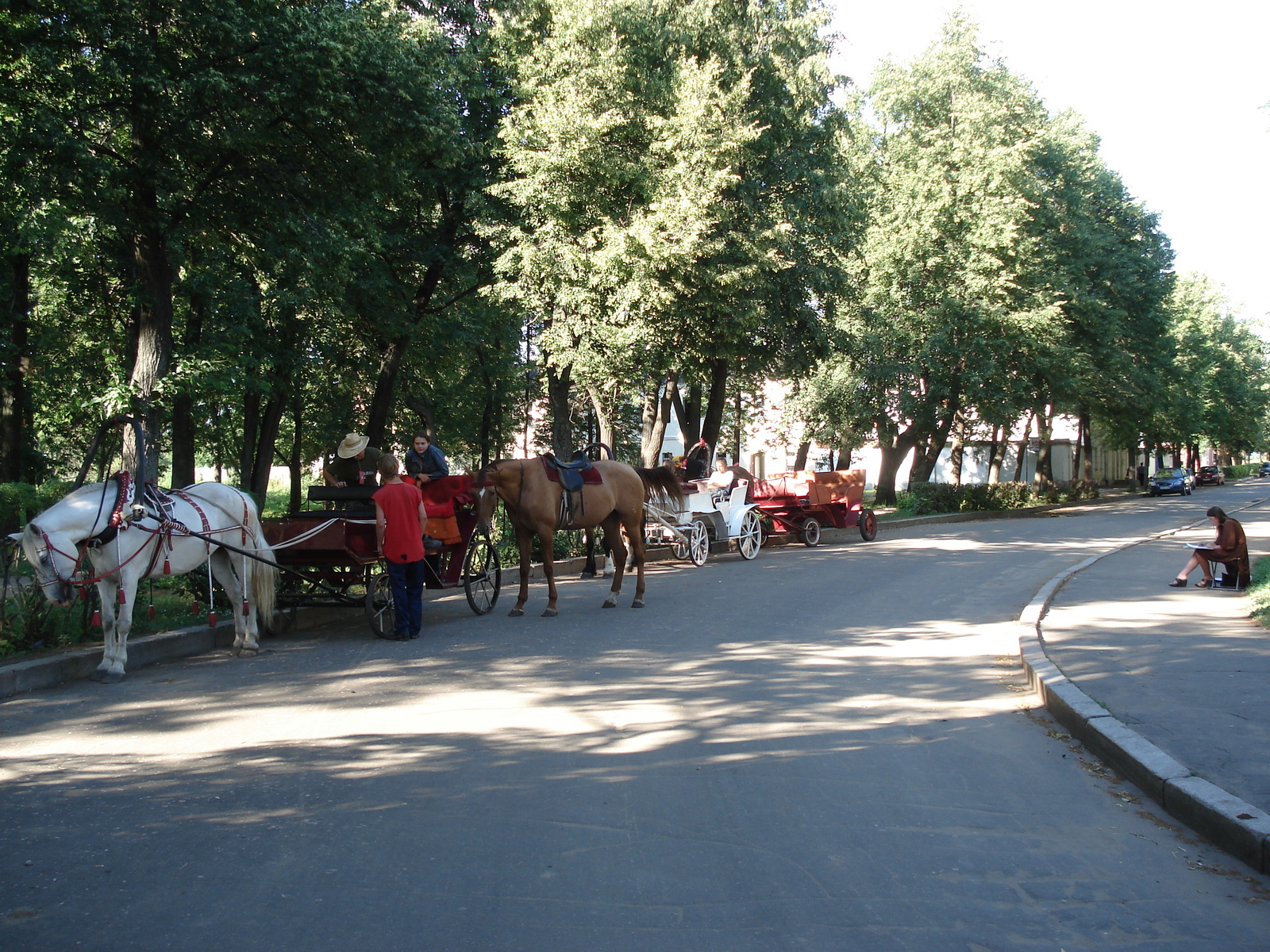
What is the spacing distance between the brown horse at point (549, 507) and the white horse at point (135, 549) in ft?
9.26

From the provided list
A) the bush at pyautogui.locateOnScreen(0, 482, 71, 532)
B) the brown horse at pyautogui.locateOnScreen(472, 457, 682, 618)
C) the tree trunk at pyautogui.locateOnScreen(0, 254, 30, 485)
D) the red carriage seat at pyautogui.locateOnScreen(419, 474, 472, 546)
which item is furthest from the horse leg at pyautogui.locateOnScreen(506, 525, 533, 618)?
the tree trunk at pyautogui.locateOnScreen(0, 254, 30, 485)

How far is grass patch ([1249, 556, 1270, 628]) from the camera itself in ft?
35.8

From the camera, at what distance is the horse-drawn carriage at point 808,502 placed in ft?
77.7

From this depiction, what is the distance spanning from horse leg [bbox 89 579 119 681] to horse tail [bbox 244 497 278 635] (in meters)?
1.56

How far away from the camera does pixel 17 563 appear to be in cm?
1011

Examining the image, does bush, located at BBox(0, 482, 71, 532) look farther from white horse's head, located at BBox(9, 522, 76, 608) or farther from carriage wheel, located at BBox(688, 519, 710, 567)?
carriage wheel, located at BBox(688, 519, 710, 567)

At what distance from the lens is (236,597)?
10.5m

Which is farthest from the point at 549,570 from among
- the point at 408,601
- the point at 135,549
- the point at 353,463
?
the point at 135,549

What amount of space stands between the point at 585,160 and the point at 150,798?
1562 centimetres

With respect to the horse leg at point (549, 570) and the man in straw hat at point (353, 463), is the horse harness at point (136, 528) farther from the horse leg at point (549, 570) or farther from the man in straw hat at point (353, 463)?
the horse leg at point (549, 570)

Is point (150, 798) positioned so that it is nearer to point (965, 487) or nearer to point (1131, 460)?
point (965, 487)

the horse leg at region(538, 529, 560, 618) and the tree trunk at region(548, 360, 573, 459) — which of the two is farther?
the tree trunk at region(548, 360, 573, 459)

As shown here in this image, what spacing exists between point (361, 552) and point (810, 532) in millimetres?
14671

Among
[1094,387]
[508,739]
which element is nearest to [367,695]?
[508,739]
